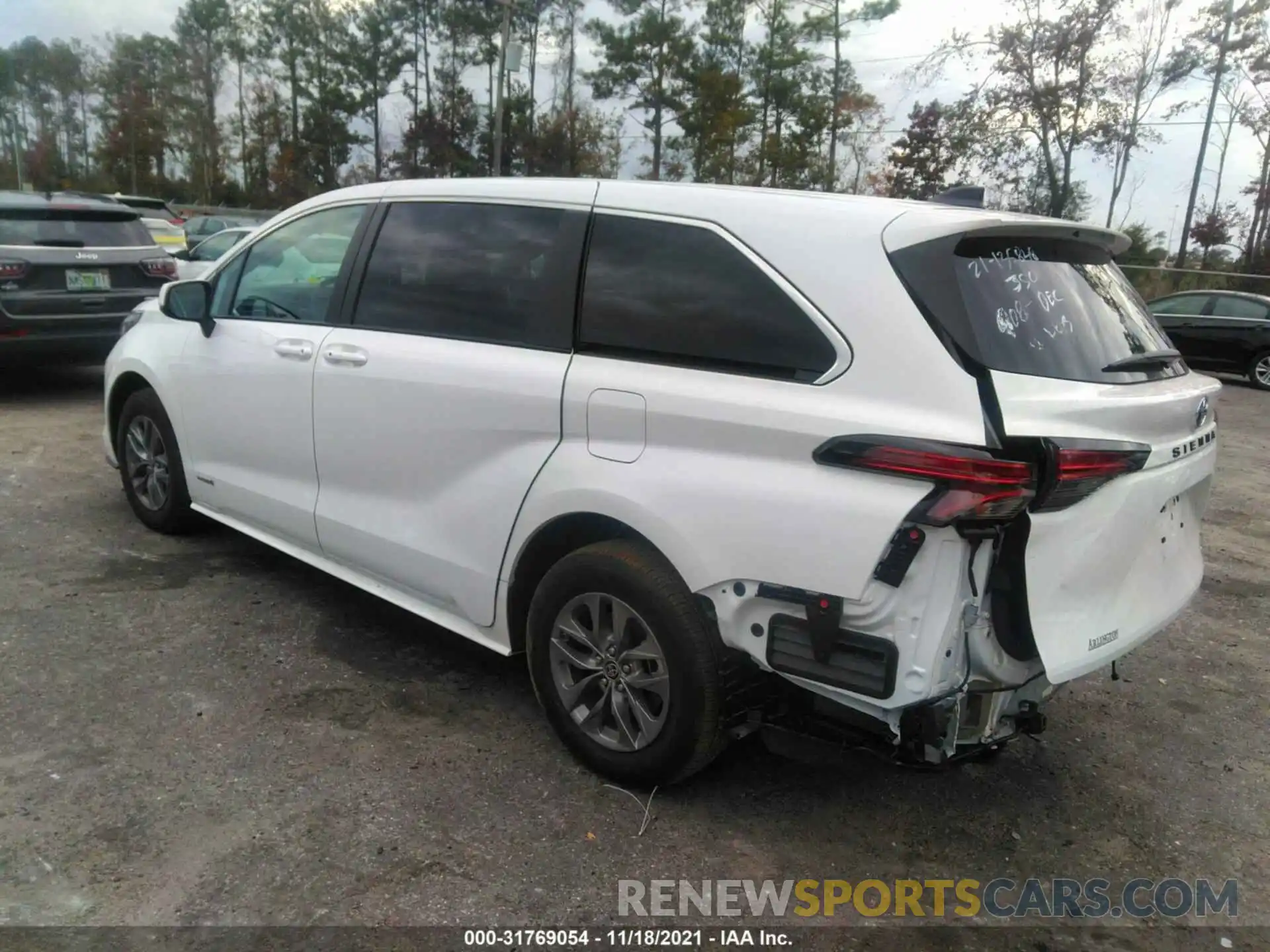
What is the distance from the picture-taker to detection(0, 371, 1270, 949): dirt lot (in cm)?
259

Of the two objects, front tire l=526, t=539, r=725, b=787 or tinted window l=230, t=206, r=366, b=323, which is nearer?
front tire l=526, t=539, r=725, b=787

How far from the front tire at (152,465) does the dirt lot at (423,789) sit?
521 millimetres

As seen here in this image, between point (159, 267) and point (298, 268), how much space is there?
17.4 feet

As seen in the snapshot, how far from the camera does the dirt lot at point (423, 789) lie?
2.59m

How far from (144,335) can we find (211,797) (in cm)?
291

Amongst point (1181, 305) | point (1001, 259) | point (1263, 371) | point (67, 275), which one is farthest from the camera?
point (1181, 305)

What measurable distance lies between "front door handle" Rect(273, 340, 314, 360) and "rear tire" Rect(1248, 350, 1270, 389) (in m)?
15.6

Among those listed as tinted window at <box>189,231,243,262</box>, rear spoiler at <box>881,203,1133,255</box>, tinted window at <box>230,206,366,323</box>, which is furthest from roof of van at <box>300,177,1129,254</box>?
tinted window at <box>189,231,243,262</box>

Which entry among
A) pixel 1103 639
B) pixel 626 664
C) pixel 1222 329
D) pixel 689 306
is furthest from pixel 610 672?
pixel 1222 329

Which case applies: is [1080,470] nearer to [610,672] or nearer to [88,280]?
[610,672]

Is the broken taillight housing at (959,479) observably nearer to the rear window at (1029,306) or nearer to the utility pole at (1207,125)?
the rear window at (1029,306)

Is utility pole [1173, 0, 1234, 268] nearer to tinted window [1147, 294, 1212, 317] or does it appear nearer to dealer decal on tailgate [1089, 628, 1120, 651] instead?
tinted window [1147, 294, 1212, 317]

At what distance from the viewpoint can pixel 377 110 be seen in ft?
152

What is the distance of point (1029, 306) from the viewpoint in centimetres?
263
